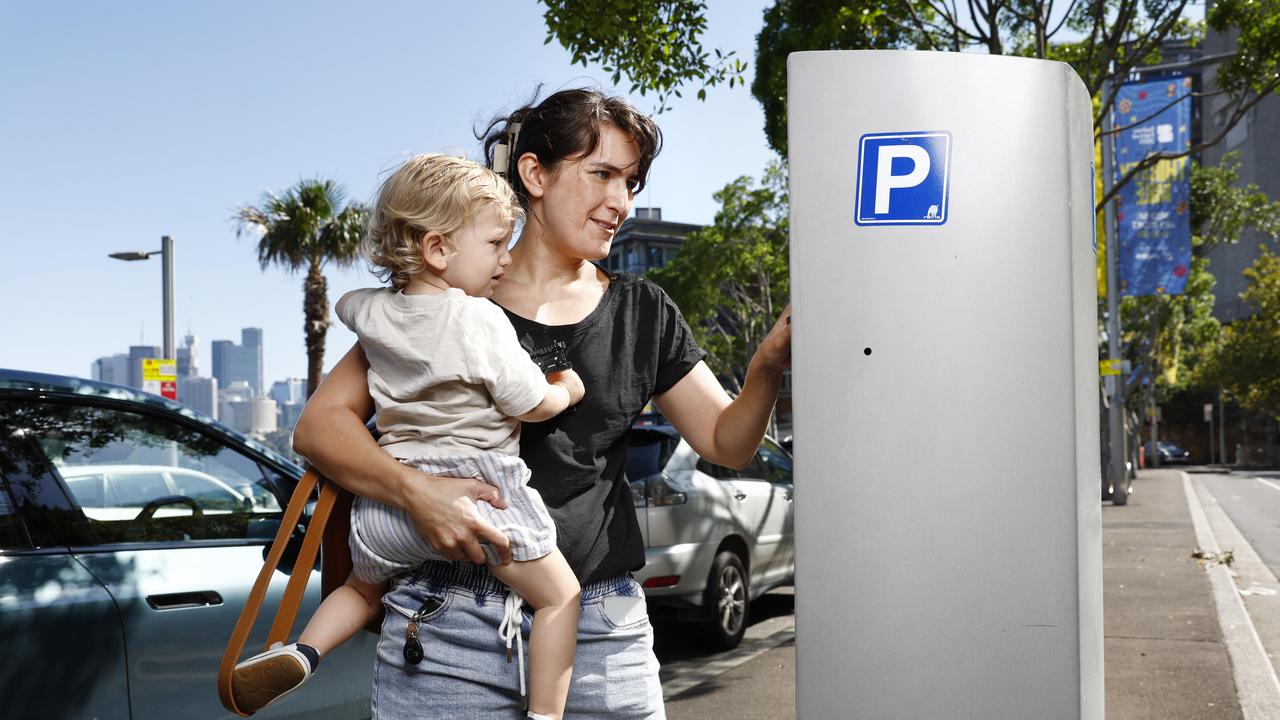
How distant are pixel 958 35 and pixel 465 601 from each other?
976 centimetres

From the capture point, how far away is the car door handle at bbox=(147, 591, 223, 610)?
3221 millimetres

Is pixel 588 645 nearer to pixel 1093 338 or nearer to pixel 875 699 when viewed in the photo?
pixel 875 699

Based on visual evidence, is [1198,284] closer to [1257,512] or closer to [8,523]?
[1257,512]

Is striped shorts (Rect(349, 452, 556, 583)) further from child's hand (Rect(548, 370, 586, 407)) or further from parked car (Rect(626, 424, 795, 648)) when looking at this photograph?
parked car (Rect(626, 424, 795, 648))

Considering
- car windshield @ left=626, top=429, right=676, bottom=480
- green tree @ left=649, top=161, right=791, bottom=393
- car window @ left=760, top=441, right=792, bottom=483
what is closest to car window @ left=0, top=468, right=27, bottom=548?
car windshield @ left=626, top=429, right=676, bottom=480

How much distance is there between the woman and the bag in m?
0.07

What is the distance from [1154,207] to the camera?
62.1ft

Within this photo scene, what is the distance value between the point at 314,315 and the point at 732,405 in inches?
908

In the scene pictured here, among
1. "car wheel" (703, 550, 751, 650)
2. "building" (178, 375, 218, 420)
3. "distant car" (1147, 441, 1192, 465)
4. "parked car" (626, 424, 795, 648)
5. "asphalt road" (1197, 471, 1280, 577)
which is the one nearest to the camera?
"parked car" (626, 424, 795, 648)

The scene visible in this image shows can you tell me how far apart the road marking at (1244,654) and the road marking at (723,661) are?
255cm

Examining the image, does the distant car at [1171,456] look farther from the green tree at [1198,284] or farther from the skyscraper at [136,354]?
the skyscraper at [136,354]

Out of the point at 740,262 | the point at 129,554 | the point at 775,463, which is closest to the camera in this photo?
the point at 129,554

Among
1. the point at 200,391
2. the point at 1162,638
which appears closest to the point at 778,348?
the point at 1162,638

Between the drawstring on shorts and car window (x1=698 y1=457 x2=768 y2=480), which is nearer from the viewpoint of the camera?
the drawstring on shorts
